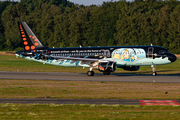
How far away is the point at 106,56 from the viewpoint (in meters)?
44.5

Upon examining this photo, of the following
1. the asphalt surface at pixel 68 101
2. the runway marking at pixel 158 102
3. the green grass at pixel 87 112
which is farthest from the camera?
the asphalt surface at pixel 68 101

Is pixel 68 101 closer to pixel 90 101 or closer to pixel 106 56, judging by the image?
pixel 90 101

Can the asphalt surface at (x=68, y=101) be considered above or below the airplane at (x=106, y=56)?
below

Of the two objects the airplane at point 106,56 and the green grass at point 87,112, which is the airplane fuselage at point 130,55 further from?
the green grass at point 87,112

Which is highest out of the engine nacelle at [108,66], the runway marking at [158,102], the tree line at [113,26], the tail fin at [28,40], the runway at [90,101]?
the tree line at [113,26]

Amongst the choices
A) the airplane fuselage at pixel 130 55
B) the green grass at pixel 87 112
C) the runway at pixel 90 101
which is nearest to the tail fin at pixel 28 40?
the airplane fuselage at pixel 130 55

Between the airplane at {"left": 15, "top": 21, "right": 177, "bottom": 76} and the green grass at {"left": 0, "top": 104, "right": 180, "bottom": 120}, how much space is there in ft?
71.1

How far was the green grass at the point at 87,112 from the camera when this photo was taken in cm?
1691

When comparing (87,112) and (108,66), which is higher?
(108,66)

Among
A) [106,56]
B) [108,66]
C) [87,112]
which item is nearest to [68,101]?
[87,112]

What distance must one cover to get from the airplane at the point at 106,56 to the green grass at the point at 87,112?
21.7 m

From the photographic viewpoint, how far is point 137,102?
22109 mm

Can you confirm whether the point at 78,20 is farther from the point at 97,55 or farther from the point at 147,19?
the point at 97,55

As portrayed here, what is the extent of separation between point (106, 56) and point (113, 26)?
91.7 meters
